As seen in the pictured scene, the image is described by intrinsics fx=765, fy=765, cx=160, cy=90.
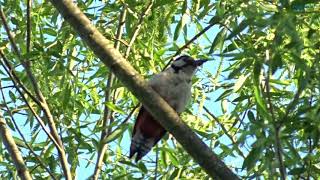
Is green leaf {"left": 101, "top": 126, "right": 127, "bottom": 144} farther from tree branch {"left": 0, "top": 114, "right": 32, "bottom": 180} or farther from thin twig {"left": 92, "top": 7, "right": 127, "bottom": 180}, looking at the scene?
tree branch {"left": 0, "top": 114, "right": 32, "bottom": 180}

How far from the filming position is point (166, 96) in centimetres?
443

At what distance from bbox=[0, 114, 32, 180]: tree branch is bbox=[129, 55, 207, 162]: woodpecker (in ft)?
2.75

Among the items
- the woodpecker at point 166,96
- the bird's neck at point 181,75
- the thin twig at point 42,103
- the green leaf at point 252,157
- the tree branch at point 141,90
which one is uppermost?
the bird's neck at point 181,75

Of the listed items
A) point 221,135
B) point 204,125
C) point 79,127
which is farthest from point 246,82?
point 79,127

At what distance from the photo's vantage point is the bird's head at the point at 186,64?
434cm

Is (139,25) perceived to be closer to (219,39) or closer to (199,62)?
(199,62)

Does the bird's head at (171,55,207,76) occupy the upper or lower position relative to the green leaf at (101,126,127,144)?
upper

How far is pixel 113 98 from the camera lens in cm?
422

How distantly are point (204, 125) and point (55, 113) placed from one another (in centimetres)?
81

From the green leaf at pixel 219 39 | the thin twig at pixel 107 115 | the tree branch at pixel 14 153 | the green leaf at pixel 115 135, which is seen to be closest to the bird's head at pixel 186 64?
Result: the thin twig at pixel 107 115

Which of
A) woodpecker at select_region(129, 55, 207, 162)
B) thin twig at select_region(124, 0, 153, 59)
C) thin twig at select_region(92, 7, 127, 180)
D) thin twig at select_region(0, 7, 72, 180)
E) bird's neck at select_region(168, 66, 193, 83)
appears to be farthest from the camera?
bird's neck at select_region(168, 66, 193, 83)

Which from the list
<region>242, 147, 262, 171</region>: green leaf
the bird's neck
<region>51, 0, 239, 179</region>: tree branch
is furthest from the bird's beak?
<region>242, 147, 262, 171</region>: green leaf

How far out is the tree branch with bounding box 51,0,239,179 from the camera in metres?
2.69

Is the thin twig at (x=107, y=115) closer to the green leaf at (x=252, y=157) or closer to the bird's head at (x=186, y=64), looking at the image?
the bird's head at (x=186, y=64)
